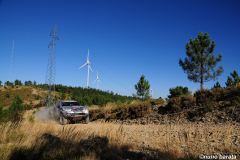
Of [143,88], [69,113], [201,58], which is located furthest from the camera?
[143,88]

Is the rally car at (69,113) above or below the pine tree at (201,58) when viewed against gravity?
below

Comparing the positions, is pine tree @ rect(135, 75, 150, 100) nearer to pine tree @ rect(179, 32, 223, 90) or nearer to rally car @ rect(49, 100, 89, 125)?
pine tree @ rect(179, 32, 223, 90)

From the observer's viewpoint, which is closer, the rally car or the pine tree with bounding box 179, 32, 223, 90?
the rally car

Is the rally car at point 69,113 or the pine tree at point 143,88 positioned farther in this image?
the pine tree at point 143,88

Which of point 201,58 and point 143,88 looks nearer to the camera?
point 201,58

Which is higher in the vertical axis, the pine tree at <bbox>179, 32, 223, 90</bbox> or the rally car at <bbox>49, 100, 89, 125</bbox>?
the pine tree at <bbox>179, 32, 223, 90</bbox>

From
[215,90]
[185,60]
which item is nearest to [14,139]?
[215,90]

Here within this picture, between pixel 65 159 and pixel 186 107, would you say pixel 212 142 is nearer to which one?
pixel 65 159

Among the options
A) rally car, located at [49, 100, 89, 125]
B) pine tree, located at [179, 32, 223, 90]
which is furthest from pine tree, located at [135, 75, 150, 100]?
rally car, located at [49, 100, 89, 125]

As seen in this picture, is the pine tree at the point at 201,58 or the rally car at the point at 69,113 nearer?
the rally car at the point at 69,113

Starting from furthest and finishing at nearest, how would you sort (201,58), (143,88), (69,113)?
(143,88), (201,58), (69,113)

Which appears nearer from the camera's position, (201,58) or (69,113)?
(69,113)

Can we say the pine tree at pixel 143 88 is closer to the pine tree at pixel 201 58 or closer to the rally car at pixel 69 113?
the pine tree at pixel 201 58

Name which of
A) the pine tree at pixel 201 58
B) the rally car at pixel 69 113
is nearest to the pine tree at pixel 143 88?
the pine tree at pixel 201 58
